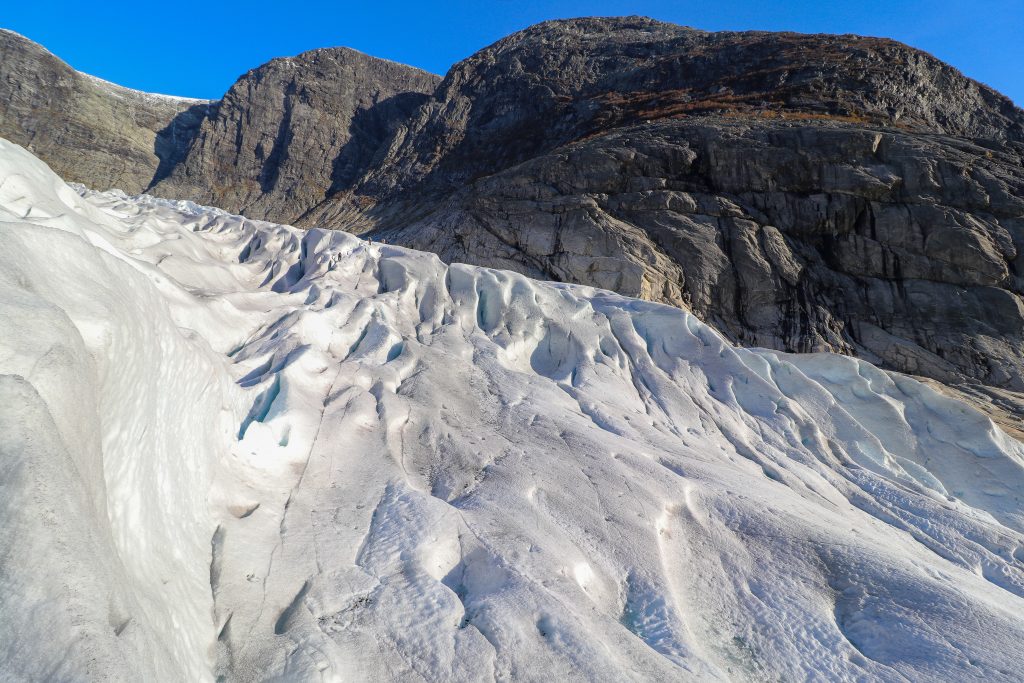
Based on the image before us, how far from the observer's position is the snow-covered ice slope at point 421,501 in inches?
93.7

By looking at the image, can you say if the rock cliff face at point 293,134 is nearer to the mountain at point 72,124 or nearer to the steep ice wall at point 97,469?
the mountain at point 72,124

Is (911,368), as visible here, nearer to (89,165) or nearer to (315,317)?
(315,317)

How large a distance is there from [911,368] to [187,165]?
6196 centimetres

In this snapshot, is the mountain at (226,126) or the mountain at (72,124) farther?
the mountain at (226,126)

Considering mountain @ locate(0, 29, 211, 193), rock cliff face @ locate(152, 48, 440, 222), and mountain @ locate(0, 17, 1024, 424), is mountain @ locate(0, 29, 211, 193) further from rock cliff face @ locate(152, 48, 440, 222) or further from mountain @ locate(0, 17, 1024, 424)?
mountain @ locate(0, 17, 1024, 424)

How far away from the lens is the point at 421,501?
15.3ft

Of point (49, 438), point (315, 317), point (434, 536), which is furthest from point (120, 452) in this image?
point (315, 317)

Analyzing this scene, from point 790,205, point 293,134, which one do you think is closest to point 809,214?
point 790,205

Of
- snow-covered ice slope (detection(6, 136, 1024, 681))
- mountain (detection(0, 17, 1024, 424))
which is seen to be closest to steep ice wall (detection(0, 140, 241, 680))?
snow-covered ice slope (detection(6, 136, 1024, 681))

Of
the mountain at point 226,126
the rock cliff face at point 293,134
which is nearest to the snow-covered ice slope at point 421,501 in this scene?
the rock cliff face at point 293,134

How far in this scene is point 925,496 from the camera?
286 inches

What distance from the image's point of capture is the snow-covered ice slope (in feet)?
7.81

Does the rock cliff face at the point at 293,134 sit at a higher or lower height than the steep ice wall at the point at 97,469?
higher

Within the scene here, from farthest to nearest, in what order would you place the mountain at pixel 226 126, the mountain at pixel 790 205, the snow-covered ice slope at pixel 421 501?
the mountain at pixel 226 126
the mountain at pixel 790 205
the snow-covered ice slope at pixel 421 501
